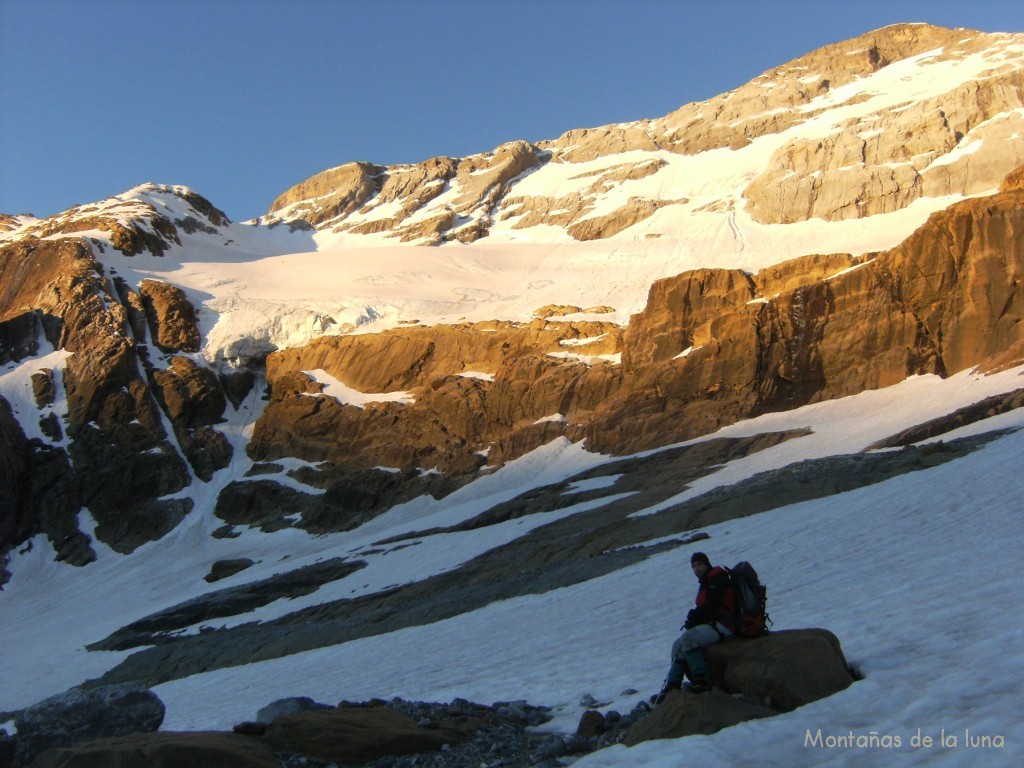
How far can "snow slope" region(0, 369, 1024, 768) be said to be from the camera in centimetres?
656

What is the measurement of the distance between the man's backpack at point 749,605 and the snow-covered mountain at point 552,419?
3.57 feet

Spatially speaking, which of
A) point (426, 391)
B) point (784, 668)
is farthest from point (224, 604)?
point (784, 668)

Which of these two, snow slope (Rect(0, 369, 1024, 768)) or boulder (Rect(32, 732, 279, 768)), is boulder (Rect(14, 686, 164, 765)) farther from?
snow slope (Rect(0, 369, 1024, 768))

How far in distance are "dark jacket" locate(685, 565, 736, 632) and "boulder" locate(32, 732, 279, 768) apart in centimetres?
431

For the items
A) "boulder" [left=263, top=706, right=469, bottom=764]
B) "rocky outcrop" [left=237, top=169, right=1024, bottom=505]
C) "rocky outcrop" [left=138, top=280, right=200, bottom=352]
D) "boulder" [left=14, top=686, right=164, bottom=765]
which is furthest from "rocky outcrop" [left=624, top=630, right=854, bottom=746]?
"rocky outcrop" [left=138, top=280, right=200, bottom=352]

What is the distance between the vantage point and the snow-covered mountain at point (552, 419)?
52.6 feet

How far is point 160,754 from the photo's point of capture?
7.03 metres

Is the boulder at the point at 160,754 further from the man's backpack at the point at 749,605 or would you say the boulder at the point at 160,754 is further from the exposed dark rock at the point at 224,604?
the exposed dark rock at the point at 224,604

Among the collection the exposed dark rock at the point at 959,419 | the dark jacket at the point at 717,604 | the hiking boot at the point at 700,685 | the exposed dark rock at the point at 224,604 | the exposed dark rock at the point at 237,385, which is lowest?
the exposed dark rock at the point at 224,604

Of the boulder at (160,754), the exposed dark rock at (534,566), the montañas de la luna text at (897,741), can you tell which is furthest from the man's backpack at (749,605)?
the exposed dark rock at (534,566)

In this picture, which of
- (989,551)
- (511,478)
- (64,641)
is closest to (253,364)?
(511,478)

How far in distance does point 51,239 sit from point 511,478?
75.5 m

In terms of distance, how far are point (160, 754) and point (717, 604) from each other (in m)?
5.30

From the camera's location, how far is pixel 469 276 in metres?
114
